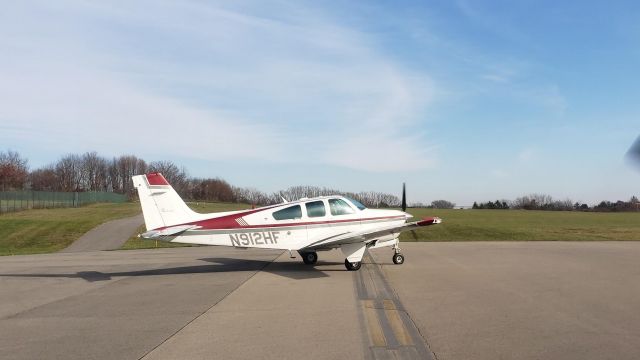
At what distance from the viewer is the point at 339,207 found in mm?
16438

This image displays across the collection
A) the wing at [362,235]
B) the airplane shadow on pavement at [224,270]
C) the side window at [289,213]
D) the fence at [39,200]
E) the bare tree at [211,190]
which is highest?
the bare tree at [211,190]

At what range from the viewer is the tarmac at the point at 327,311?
22.4ft

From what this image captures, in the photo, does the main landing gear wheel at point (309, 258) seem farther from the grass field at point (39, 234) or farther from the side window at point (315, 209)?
the grass field at point (39, 234)

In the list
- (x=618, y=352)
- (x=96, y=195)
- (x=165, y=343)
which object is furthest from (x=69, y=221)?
(x=96, y=195)

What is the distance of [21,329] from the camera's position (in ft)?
27.5

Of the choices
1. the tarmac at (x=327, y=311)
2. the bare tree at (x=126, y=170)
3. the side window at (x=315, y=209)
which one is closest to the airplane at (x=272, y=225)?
the side window at (x=315, y=209)

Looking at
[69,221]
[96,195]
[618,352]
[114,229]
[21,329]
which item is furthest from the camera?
[96,195]

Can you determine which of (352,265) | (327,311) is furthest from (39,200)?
(327,311)

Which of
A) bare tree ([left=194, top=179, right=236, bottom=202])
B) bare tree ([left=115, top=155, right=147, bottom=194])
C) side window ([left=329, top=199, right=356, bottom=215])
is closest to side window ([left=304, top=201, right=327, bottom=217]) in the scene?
side window ([left=329, top=199, right=356, bottom=215])

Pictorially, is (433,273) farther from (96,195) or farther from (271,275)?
(96,195)

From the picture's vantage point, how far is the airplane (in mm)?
15359

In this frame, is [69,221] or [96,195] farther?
[96,195]

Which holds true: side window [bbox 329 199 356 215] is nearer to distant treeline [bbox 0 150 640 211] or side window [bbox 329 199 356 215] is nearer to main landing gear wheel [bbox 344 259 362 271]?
main landing gear wheel [bbox 344 259 362 271]

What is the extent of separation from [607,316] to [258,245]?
9.59 metres
